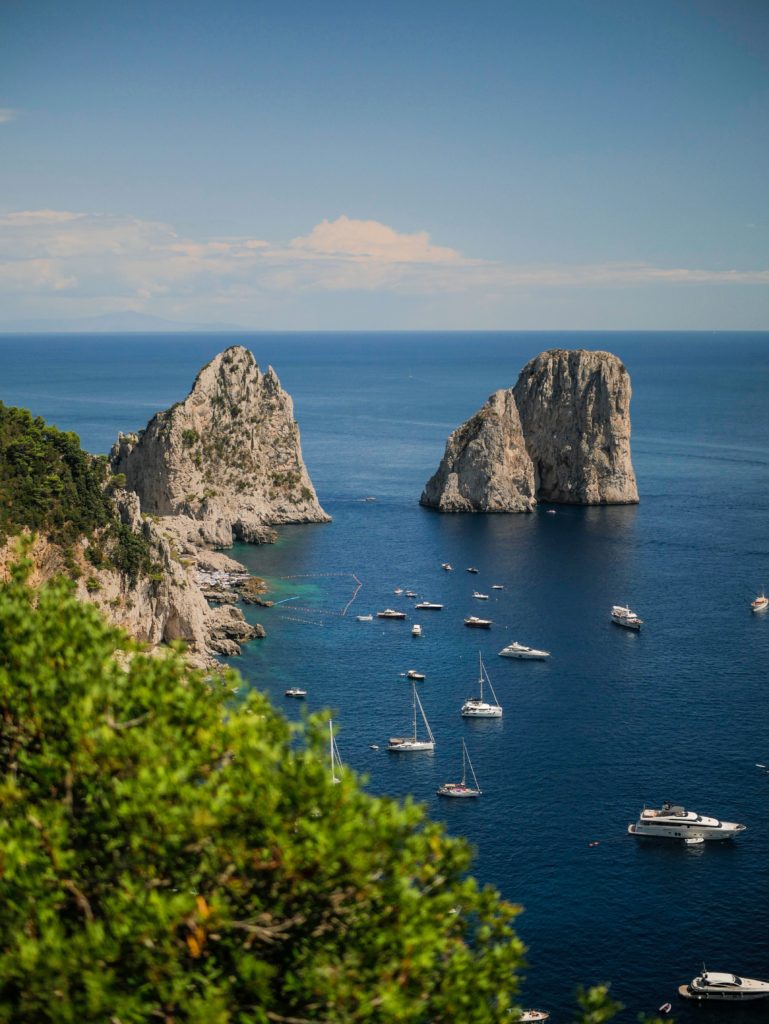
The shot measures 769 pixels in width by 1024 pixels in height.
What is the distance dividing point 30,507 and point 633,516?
10027cm

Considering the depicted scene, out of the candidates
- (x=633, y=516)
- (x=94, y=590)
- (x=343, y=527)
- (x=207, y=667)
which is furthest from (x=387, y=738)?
(x=633, y=516)

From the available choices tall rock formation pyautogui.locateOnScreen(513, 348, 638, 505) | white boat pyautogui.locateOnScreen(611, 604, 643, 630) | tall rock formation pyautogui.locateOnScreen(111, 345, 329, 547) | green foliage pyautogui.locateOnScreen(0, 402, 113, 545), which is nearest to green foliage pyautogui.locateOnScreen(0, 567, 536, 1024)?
green foliage pyautogui.locateOnScreen(0, 402, 113, 545)

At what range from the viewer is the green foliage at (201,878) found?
1995 cm

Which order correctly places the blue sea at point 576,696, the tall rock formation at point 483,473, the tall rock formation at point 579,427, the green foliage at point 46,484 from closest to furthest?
the blue sea at point 576,696 < the green foliage at point 46,484 < the tall rock formation at point 483,473 < the tall rock formation at point 579,427

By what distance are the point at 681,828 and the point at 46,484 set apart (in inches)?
1913

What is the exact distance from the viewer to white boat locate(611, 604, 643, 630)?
101375 millimetres

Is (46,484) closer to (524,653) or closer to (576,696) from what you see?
(524,653)

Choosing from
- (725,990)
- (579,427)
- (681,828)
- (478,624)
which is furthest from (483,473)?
(725,990)

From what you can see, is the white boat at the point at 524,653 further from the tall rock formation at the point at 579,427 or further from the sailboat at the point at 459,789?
the tall rock formation at the point at 579,427

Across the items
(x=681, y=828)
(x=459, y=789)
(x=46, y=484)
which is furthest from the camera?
(x=46, y=484)

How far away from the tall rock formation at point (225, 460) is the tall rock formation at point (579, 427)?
39.9 meters

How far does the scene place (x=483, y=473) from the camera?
15838cm

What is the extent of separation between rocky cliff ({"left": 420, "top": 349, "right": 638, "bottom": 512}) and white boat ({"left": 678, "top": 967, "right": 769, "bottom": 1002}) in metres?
112

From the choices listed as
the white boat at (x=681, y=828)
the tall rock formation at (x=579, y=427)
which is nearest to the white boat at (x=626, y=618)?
the white boat at (x=681, y=828)
